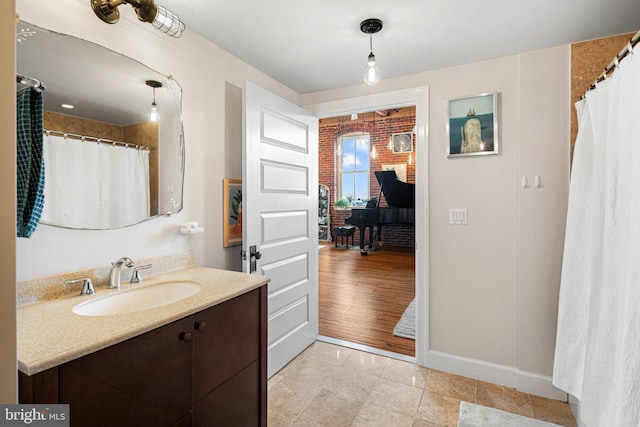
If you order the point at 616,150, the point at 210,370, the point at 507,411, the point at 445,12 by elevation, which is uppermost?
the point at 445,12

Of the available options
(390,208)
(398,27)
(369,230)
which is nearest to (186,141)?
(398,27)

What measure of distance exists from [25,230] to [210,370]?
874 mm

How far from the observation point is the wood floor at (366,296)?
2.89 m

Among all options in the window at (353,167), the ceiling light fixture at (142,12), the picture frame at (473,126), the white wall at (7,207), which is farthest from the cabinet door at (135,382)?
the window at (353,167)

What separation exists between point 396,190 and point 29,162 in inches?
231

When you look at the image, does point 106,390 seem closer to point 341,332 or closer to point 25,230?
point 25,230

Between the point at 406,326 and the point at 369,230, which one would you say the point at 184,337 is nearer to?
the point at 406,326

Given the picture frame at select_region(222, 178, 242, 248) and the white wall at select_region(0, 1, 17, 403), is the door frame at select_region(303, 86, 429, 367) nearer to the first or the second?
the picture frame at select_region(222, 178, 242, 248)

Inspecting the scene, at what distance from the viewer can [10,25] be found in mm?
461

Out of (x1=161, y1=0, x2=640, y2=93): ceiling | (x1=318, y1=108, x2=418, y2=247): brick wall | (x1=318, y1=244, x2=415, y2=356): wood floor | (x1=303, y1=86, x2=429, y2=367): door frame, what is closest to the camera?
(x1=161, y1=0, x2=640, y2=93): ceiling

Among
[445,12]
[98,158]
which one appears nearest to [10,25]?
[98,158]

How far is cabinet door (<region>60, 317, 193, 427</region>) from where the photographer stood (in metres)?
0.83

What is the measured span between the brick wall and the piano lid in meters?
0.66

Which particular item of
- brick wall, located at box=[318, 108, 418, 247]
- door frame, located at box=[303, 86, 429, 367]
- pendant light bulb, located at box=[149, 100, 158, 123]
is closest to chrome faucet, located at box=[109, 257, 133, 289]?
pendant light bulb, located at box=[149, 100, 158, 123]
